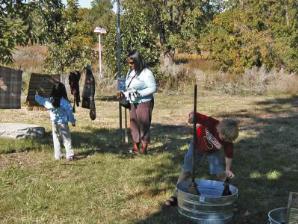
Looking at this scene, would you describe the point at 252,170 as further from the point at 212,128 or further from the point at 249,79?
the point at 249,79

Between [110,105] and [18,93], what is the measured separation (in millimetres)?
8665

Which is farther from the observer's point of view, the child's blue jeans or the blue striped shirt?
the blue striped shirt

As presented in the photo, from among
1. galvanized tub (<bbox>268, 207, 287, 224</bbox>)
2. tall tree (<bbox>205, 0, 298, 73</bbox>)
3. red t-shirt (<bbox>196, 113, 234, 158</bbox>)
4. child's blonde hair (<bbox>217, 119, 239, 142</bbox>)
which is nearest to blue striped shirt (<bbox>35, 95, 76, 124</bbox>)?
red t-shirt (<bbox>196, 113, 234, 158</bbox>)

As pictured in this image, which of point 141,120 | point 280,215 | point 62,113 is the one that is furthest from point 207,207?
point 141,120

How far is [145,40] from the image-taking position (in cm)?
1966

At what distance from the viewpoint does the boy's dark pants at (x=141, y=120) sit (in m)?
9.22

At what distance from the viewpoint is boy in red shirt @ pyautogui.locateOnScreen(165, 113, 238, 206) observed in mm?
5367

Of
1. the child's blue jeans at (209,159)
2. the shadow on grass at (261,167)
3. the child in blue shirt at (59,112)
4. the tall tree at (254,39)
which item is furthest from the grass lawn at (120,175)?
the tall tree at (254,39)

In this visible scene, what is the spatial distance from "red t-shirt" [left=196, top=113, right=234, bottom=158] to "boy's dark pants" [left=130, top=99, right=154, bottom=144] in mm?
→ 3296

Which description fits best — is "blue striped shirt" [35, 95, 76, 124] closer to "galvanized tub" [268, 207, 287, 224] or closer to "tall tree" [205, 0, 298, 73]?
"galvanized tub" [268, 207, 287, 224]

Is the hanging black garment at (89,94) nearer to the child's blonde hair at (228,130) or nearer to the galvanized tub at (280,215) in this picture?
the child's blonde hair at (228,130)

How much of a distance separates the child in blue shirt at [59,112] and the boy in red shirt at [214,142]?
2.82 m

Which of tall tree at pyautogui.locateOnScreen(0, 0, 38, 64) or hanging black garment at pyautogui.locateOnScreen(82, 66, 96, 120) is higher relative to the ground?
tall tree at pyautogui.locateOnScreen(0, 0, 38, 64)

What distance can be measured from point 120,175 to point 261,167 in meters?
2.17
